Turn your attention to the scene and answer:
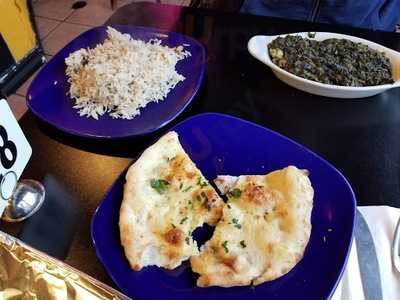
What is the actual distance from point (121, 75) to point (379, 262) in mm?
828

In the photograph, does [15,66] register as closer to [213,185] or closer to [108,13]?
[108,13]

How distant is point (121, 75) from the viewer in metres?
1.13

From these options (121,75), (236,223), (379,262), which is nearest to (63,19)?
(121,75)

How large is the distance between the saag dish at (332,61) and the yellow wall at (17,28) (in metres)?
1.95

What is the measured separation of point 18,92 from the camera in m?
2.39

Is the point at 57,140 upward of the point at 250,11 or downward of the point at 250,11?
downward

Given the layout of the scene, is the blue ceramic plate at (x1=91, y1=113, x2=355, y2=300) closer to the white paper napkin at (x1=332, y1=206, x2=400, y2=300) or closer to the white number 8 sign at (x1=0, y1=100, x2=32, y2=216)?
the white paper napkin at (x1=332, y1=206, x2=400, y2=300)

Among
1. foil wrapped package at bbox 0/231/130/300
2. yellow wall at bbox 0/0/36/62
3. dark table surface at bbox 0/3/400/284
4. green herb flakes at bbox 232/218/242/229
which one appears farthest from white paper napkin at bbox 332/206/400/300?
yellow wall at bbox 0/0/36/62

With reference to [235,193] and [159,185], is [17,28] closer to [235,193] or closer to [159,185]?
[159,185]

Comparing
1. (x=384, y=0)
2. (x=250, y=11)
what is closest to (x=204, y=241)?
(x=250, y=11)

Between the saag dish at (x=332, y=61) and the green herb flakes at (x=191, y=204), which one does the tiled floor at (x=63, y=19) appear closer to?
the saag dish at (x=332, y=61)

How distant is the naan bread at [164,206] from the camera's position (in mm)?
747

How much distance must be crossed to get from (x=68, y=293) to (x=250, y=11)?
1.26 m

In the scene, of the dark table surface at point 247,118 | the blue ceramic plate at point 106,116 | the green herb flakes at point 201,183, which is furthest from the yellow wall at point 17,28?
the green herb flakes at point 201,183
